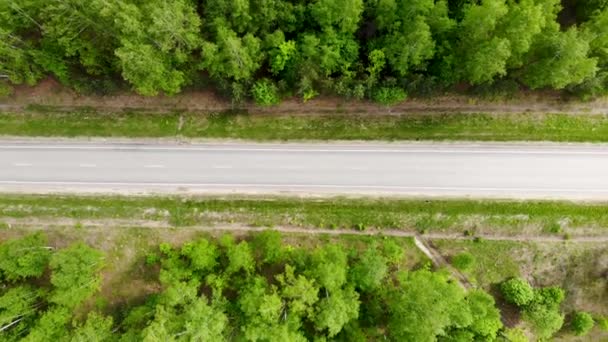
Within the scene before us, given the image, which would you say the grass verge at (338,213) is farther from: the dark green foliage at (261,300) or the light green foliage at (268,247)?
the dark green foliage at (261,300)

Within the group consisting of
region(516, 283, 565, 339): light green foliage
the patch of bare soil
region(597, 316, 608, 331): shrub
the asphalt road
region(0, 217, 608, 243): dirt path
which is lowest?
region(597, 316, 608, 331): shrub

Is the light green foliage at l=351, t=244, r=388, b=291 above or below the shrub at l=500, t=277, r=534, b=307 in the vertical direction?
above

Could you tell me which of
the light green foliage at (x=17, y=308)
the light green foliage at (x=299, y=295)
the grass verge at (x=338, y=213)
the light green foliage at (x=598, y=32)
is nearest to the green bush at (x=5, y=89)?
the grass verge at (x=338, y=213)

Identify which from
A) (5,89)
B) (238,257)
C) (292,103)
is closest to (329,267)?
(238,257)

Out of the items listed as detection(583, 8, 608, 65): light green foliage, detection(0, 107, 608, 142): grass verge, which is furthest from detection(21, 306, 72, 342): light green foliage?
detection(583, 8, 608, 65): light green foliage

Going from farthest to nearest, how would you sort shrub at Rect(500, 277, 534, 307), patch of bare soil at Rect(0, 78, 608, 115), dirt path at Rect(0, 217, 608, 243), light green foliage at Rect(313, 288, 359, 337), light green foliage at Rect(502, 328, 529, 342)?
patch of bare soil at Rect(0, 78, 608, 115)
dirt path at Rect(0, 217, 608, 243)
shrub at Rect(500, 277, 534, 307)
light green foliage at Rect(502, 328, 529, 342)
light green foliage at Rect(313, 288, 359, 337)

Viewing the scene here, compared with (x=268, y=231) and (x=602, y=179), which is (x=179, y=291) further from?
(x=602, y=179)

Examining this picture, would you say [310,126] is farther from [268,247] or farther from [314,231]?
[268,247]

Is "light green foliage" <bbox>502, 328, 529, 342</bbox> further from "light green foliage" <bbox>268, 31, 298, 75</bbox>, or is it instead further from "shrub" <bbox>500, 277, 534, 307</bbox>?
"light green foliage" <bbox>268, 31, 298, 75</bbox>
